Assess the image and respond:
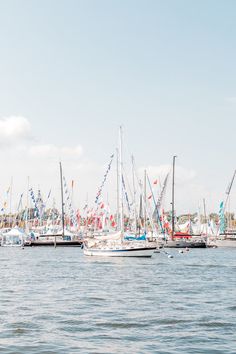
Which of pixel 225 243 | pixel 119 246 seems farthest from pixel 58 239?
pixel 119 246

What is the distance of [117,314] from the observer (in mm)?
31234

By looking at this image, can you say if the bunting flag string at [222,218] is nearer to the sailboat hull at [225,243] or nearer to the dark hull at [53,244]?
the sailboat hull at [225,243]

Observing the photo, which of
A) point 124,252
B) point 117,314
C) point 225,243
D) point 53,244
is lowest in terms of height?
point 117,314

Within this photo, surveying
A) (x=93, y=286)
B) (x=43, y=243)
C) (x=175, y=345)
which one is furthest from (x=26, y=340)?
(x=43, y=243)

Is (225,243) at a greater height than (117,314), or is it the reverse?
(225,243)

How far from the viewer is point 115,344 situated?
23.8m

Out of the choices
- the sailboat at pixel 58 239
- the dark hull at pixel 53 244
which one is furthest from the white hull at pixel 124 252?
the dark hull at pixel 53 244

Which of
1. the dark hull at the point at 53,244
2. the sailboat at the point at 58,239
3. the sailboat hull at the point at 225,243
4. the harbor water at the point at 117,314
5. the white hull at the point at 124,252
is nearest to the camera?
the harbor water at the point at 117,314

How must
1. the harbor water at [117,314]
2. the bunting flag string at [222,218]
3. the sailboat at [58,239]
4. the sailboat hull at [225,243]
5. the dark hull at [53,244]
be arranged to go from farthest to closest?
the bunting flag string at [222,218] < the sailboat at [58,239] < the dark hull at [53,244] < the sailboat hull at [225,243] < the harbor water at [117,314]

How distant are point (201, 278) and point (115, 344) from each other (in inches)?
1279

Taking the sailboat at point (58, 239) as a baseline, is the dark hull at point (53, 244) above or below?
below

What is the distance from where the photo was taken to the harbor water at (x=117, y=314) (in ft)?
77.7

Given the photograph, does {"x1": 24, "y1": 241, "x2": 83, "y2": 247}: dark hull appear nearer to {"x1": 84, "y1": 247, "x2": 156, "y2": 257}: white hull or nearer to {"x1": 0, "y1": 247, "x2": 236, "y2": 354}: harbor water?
{"x1": 84, "y1": 247, "x2": 156, "y2": 257}: white hull

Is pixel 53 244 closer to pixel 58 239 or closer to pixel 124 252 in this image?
pixel 58 239
